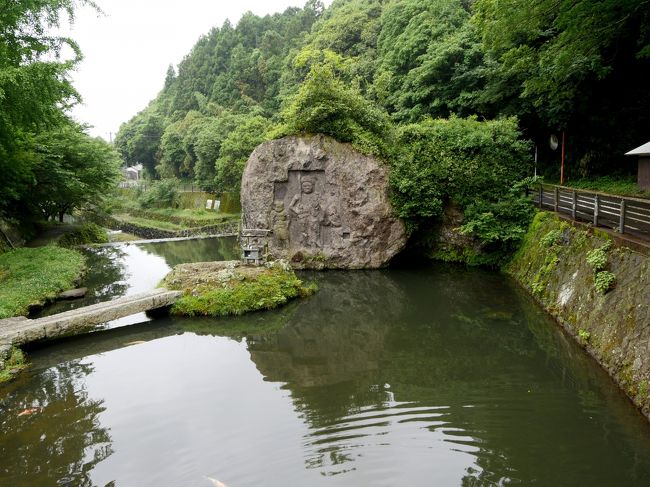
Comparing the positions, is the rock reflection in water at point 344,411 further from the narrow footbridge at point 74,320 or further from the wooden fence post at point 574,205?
the wooden fence post at point 574,205

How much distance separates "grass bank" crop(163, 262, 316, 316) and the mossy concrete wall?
7.29m

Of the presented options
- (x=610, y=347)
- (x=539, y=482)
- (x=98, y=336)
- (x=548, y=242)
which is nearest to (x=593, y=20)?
(x=548, y=242)

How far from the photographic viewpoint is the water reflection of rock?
927 cm

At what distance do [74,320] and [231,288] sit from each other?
13.9ft

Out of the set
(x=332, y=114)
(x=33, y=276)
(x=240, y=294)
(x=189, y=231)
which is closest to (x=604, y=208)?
(x=240, y=294)

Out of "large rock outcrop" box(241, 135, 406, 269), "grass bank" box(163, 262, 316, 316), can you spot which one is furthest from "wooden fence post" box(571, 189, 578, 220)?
"grass bank" box(163, 262, 316, 316)

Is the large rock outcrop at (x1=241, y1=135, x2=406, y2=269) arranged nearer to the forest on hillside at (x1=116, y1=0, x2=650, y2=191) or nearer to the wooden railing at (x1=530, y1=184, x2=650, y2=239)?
the forest on hillside at (x1=116, y1=0, x2=650, y2=191)

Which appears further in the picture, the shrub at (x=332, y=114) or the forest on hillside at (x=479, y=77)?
the shrub at (x=332, y=114)

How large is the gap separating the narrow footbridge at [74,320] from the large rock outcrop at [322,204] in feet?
21.6

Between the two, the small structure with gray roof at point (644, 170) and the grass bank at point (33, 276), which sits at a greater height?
the small structure with gray roof at point (644, 170)

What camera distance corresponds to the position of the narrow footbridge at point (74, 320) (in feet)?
34.1

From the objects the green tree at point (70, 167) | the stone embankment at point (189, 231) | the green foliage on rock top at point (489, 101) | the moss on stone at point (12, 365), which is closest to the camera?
the moss on stone at point (12, 365)

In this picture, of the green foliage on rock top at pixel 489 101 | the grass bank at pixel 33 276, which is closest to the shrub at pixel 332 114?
the green foliage on rock top at pixel 489 101

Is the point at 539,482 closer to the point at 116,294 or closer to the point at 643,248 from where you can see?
the point at 643,248
